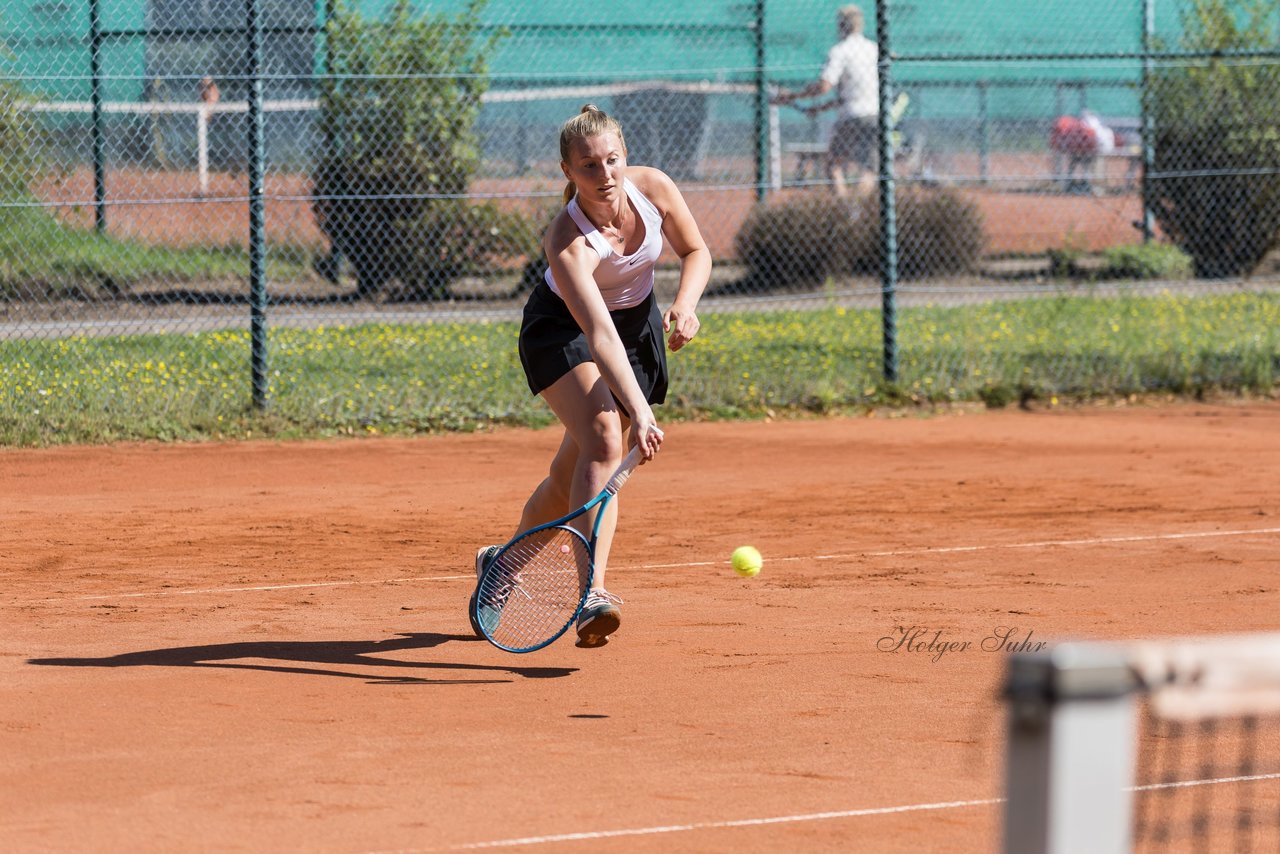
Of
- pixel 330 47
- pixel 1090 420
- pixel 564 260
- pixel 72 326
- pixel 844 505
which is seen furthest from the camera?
pixel 330 47

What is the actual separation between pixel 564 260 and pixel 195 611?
6.56 ft

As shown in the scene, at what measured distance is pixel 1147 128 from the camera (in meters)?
13.9

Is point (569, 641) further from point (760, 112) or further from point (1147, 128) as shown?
point (1147, 128)

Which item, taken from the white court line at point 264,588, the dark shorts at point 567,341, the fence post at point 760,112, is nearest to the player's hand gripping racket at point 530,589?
the dark shorts at point 567,341

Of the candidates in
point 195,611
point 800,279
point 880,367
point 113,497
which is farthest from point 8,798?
point 800,279

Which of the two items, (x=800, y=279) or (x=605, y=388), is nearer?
(x=605, y=388)

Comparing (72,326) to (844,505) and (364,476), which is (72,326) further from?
(844,505)

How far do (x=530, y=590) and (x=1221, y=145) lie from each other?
407 inches

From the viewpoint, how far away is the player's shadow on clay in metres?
5.03

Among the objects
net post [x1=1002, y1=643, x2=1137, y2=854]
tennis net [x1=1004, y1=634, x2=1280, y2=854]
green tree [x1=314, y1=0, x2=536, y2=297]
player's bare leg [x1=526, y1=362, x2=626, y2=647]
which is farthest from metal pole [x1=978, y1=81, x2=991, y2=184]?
net post [x1=1002, y1=643, x2=1137, y2=854]

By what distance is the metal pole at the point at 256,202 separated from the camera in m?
9.61

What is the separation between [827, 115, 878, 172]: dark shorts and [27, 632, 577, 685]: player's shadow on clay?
9610 millimetres

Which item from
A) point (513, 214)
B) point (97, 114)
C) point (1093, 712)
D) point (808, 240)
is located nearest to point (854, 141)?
point (808, 240)

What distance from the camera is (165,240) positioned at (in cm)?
1162
